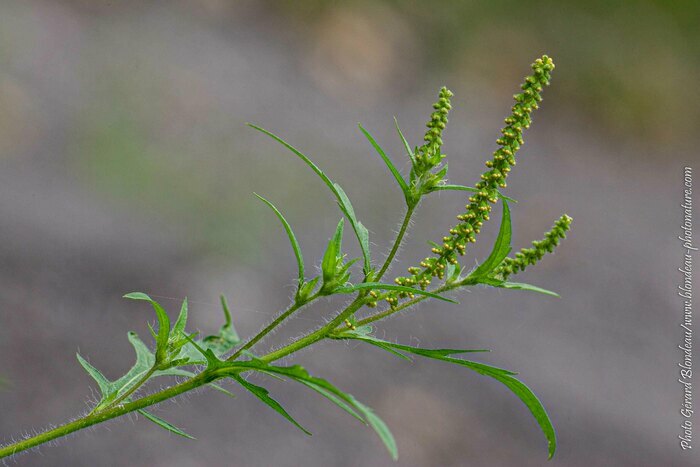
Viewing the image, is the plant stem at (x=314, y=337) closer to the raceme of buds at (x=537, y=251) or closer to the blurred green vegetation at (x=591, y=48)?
the raceme of buds at (x=537, y=251)

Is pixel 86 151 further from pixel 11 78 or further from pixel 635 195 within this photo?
pixel 635 195

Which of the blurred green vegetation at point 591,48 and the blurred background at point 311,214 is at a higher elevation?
the blurred green vegetation at point 591,48

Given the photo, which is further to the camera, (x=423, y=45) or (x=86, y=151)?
(x=423, y=45)

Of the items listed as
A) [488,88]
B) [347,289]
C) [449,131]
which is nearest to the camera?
[347,289]

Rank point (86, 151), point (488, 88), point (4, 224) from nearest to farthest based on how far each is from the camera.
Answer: point (4, 224), point (86, 151), point (488, 88)

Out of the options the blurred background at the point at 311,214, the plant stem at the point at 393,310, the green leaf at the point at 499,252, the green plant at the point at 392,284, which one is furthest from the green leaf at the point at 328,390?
the blurred background at the point at 311,214

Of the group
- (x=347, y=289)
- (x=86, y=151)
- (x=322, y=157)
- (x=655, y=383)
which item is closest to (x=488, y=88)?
(x=322, y=157)
